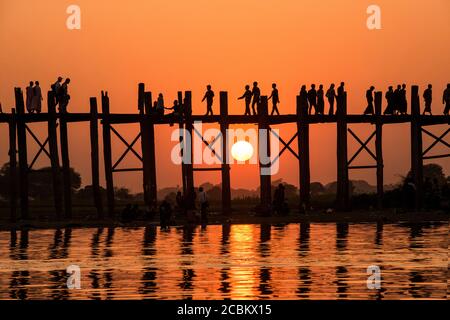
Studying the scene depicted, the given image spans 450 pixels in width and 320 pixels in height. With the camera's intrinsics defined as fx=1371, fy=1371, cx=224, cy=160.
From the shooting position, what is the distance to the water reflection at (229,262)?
2411 centimetres

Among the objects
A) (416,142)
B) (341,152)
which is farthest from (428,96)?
(341,152)

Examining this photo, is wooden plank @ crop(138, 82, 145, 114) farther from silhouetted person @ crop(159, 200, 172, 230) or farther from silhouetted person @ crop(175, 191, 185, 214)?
silhouetted person @ crop(159, 200, 172, 230)

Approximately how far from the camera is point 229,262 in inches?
1172

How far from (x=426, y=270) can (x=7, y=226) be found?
69.0ft

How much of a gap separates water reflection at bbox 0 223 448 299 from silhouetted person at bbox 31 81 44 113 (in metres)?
5.46

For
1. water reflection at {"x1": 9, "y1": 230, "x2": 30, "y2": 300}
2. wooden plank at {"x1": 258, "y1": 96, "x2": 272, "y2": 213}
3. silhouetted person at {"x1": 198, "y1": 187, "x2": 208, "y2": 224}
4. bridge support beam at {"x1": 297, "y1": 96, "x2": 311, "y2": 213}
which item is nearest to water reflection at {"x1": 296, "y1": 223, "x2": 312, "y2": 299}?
water reflection at {"x1": 9, "y1": 230, "x2": 30, "y2": 300}

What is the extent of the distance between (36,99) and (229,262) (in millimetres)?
18272

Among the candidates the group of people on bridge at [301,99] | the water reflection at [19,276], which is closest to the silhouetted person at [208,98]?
the group of people on bridge at [301,99]

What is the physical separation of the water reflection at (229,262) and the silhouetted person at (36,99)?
5.46 m

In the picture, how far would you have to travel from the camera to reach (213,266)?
28859 millimetres

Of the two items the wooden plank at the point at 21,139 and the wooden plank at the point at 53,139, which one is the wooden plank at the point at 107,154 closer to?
the wooden plank at the point at 53,139

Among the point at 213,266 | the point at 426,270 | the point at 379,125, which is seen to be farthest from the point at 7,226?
the point at 426,270

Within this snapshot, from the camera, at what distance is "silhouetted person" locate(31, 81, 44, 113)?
46.1m
